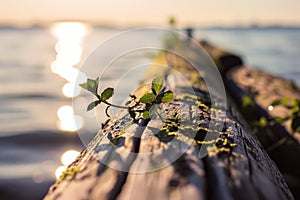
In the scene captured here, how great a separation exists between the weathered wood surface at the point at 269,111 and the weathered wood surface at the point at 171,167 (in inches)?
53.4

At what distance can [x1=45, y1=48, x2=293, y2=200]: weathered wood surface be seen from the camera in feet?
4.22

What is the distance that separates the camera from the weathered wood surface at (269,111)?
11.0ft

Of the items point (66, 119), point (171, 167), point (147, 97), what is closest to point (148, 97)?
point (147, 97)

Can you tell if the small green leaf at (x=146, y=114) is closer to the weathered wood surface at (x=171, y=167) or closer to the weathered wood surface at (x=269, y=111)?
the weathered wood surface at (x=171, y=167)

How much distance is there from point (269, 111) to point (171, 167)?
2.75m

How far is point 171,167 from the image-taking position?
1.37m

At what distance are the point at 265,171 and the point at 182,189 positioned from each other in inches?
15.5

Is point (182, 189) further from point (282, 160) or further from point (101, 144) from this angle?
point (282, 160)

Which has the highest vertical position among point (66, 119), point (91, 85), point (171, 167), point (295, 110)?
point (66, 119)

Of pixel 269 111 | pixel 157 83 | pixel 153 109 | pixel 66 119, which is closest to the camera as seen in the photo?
pixel 157 83

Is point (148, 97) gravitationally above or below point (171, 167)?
above

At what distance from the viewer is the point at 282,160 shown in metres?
3.51

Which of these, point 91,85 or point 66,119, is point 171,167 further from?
point 66,119

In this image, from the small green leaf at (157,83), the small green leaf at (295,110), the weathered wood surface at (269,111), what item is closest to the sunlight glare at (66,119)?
the weathered wood surface at (269,111)
